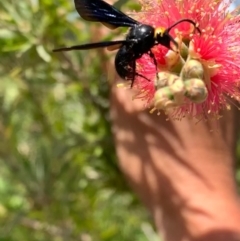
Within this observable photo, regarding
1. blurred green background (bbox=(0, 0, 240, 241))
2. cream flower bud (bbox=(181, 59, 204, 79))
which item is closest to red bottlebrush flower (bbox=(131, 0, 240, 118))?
cream flower bud (bbox=(181, 59, 204, 79))

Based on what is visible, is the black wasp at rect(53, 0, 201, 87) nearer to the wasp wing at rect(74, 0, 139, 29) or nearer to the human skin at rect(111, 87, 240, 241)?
the wasp wing at rect(74, 0, 139, 29)

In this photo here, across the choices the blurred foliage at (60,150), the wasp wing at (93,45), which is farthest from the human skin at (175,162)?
the wasp wing at (93,45)

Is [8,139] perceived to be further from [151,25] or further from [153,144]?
[151,25]

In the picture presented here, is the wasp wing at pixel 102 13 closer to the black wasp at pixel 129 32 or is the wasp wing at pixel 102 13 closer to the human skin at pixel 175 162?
the black wasp at pixel 129 32

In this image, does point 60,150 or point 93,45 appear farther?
point 60,150

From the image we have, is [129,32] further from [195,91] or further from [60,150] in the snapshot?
[60,150]

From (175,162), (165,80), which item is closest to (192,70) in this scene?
(165,80)
